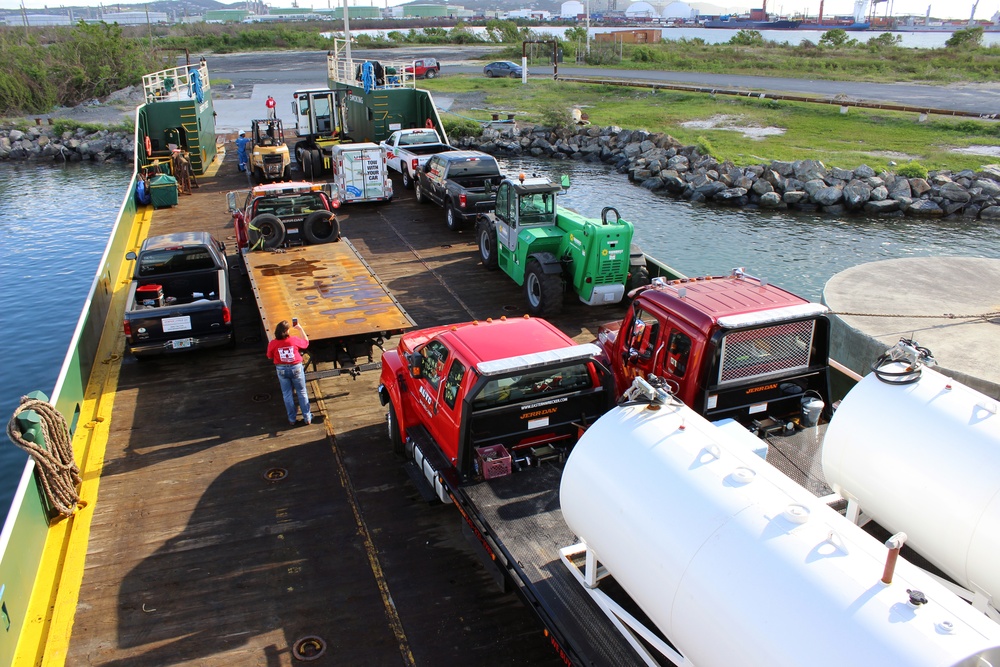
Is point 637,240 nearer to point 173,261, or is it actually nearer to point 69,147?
point 173,261

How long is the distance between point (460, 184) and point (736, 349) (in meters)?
13.4

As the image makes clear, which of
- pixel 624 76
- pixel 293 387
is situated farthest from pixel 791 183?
pixel 624 76

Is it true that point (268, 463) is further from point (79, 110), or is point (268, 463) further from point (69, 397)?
point (79, 110)

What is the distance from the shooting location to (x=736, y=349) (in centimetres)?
810

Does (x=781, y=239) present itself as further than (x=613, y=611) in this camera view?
Yes

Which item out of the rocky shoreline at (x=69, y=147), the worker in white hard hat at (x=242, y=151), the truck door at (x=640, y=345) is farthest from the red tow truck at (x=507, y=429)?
the rocky shoreline at (x=69, y=147)

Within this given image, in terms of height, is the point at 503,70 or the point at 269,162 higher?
the point at 503,70

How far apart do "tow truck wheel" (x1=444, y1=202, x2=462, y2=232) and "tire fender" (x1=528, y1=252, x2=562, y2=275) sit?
535cm

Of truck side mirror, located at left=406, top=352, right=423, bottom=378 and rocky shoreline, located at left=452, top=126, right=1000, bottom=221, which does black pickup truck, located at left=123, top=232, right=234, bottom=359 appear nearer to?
truck side mirror, located at left=406, top=352, right=423, bottom=378

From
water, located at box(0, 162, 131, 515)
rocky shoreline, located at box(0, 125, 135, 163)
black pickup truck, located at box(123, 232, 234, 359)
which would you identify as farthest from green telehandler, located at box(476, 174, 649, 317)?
rocky shoreline, located at box(0, 125, 135, 163)

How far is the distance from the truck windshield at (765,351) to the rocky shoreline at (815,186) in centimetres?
2519

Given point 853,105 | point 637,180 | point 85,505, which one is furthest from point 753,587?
point 853,105

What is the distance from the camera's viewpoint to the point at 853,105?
4594cm

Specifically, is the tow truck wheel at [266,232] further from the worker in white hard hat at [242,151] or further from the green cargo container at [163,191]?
the worker in white hard hat at [242,151]
